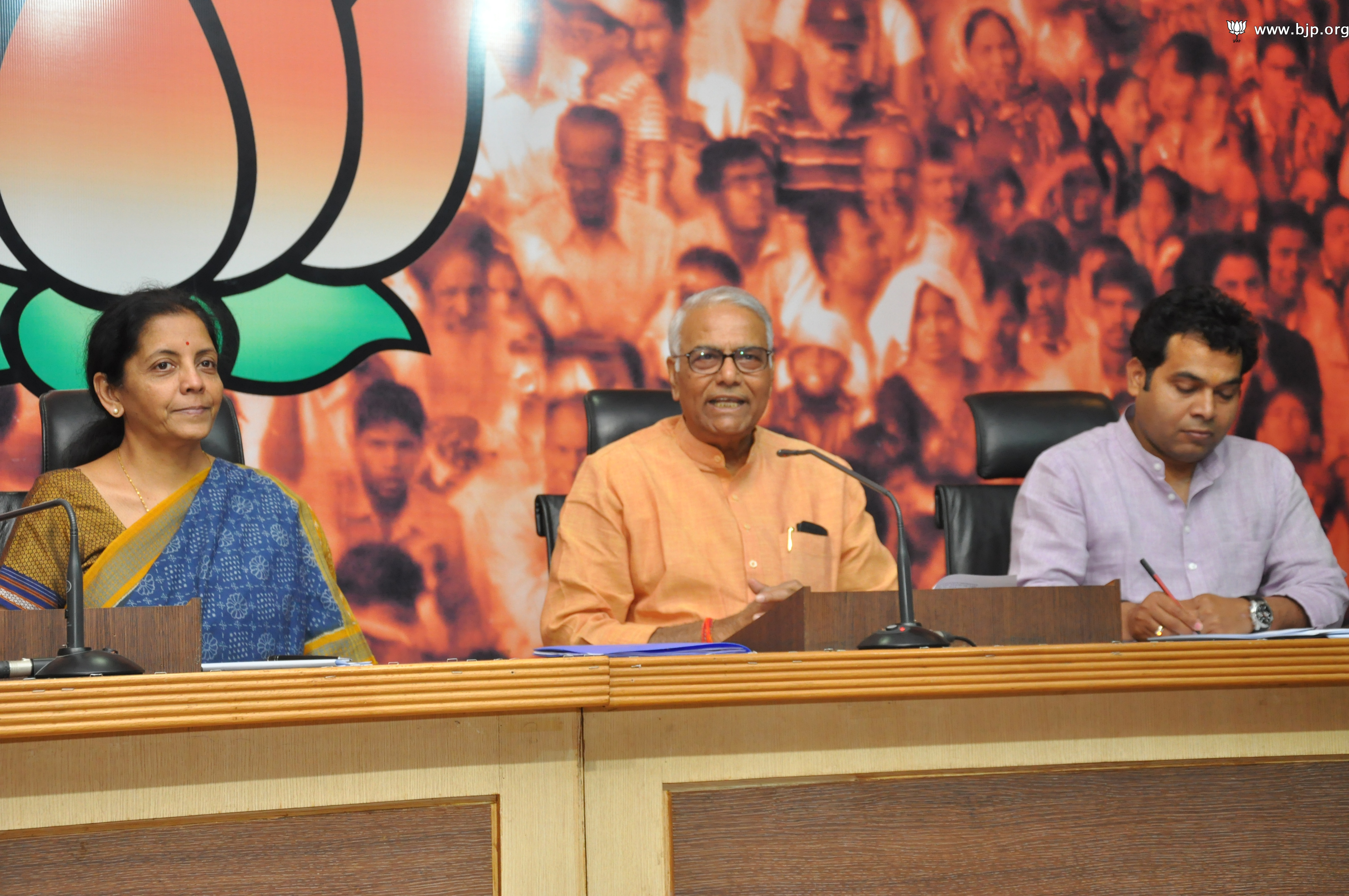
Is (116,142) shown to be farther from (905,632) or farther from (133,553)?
(905,632)

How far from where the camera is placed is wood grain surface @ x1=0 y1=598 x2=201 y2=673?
111 centimetres

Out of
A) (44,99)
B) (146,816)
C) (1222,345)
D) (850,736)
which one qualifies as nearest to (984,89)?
(1222,345)

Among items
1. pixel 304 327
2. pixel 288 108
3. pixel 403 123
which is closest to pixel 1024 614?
pixel 304 327

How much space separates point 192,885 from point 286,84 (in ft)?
7.60

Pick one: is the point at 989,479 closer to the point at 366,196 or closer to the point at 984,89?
the point at 984,89

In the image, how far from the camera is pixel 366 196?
9.23ft

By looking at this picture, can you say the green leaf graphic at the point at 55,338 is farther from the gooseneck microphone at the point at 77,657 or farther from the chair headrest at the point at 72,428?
the gooseneck microphone at the point at 77,657

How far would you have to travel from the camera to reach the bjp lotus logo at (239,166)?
2619 millimetres

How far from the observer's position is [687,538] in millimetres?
2164

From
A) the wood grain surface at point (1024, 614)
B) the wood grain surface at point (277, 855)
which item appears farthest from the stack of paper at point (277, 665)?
the wood grain surface at point (1024, 614)

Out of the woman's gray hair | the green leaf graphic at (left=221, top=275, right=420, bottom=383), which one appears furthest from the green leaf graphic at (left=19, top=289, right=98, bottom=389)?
the woman's gray hair

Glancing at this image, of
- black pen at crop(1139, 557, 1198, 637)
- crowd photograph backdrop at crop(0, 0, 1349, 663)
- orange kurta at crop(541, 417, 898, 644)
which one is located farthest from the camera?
crowd photograph backdrop at crop(0, 0, 1349, 663)

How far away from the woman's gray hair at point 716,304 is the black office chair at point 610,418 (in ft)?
0.51

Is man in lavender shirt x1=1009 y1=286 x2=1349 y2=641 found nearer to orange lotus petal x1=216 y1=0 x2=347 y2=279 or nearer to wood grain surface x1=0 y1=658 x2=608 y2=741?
wood grain surface x1=0 y1=658 x2=608 y2=741
